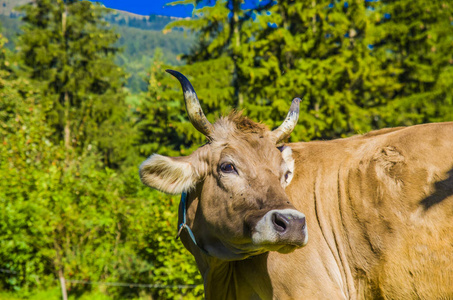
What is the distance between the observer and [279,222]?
10.1 ft

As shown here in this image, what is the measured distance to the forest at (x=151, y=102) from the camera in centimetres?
917

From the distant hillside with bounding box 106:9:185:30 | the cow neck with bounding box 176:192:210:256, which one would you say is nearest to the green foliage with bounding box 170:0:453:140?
the distant hillside with bounding box 106:9:185:30

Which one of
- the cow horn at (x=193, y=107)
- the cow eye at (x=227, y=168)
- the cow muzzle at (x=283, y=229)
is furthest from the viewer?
the cow horn at (x=193, y=107)

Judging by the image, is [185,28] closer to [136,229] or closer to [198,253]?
[136,229]

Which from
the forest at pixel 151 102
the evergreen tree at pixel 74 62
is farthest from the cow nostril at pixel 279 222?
the evergreen tree at pixel 74 62

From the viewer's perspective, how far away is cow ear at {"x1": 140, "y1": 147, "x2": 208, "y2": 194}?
3930 mm

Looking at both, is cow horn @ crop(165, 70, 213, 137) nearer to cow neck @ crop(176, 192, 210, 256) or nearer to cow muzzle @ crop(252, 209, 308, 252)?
cow neck @ crop(176, 192, 210, 256)

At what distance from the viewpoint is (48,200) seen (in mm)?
9141

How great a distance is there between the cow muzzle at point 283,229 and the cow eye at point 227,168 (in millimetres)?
680

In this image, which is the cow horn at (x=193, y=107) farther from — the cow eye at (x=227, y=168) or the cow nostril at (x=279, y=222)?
the cow nostril at (x=279, y=222)

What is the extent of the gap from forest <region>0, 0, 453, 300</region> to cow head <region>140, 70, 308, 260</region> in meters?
0.64

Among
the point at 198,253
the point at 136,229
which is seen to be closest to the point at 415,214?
the point at 198,253

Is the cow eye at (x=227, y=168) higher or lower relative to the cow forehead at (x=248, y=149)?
lower

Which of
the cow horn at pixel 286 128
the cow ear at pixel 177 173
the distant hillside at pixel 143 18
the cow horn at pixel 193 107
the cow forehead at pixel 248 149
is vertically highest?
the distant hillside at pixel 143 18
